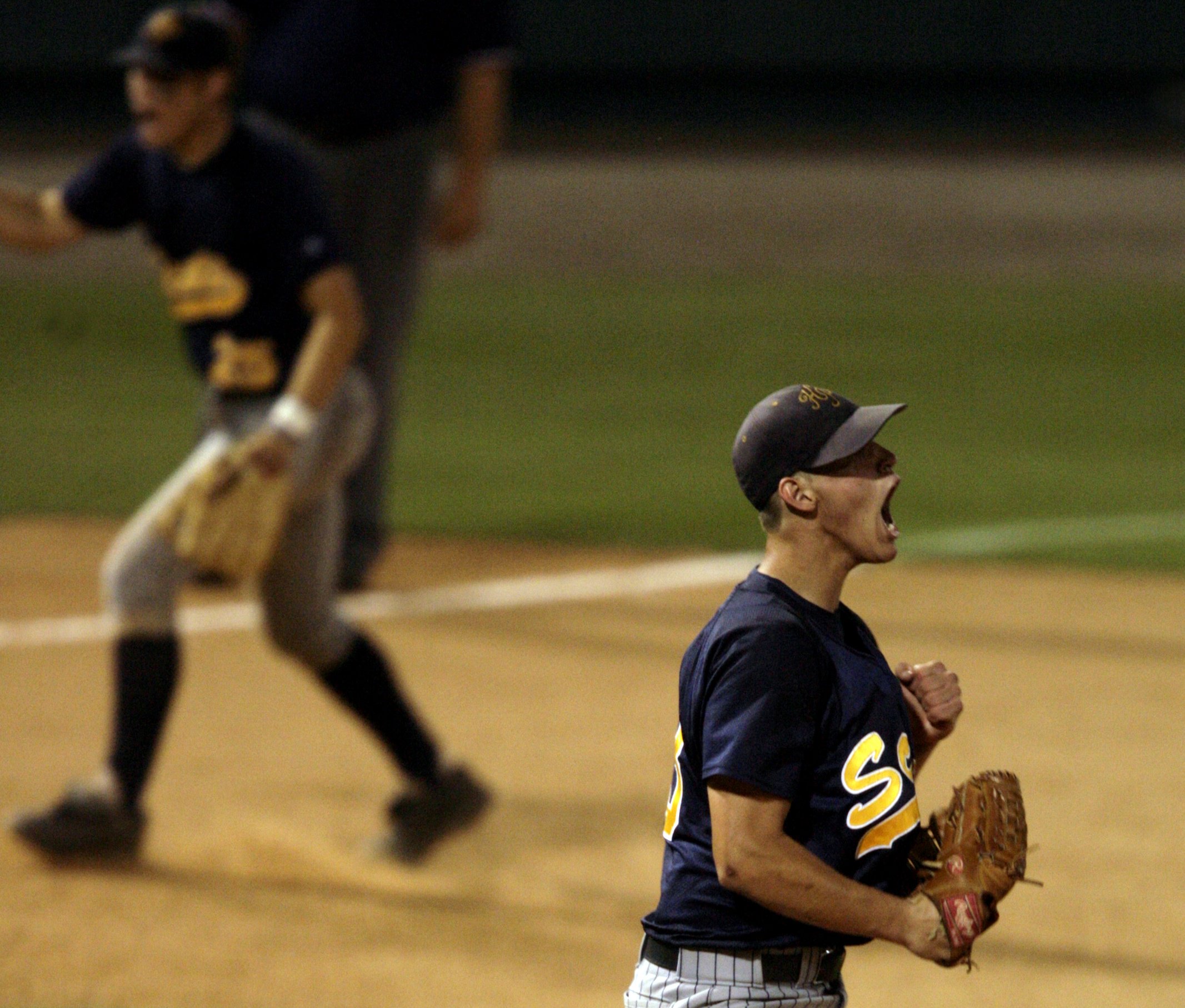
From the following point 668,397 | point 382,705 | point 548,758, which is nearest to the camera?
point 382,705

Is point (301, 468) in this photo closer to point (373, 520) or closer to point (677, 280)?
point (373, 520)

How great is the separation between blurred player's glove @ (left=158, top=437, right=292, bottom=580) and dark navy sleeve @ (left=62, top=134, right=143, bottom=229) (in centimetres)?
70

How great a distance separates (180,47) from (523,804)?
83.7 inches

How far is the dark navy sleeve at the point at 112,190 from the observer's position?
4.78 metres

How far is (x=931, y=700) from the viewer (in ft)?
7.54

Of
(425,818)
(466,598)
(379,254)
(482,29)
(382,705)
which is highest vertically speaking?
(482,29)

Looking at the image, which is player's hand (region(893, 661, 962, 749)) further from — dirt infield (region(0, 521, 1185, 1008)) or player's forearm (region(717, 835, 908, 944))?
dirt infield (region(0, 521, 1185, 1008))

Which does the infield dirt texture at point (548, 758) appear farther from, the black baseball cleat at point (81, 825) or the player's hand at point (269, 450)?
the player's hand at point (269, 450)

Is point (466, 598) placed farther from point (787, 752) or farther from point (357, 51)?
point (787, 752)

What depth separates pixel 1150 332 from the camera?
1485 cm

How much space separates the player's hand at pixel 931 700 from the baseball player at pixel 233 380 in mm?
2440

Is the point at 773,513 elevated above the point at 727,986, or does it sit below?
above

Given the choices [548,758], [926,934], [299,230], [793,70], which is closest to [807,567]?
[926,934]

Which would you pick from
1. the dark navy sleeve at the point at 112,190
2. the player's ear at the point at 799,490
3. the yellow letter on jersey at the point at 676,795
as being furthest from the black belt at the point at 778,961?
the dark navy sleeve at the point at 112,190
